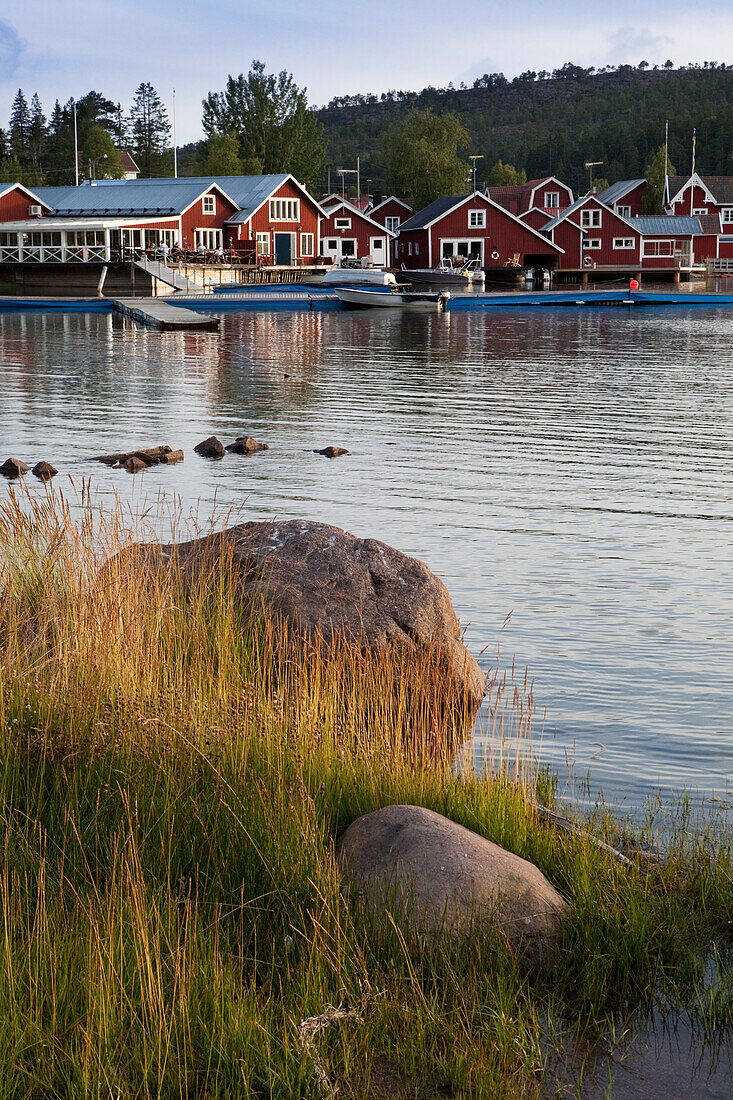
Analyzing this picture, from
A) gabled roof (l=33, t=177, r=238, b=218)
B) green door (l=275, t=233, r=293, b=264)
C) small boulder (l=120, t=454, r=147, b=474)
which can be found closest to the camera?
small boulder (l=120, t=454, r=147, b=474)

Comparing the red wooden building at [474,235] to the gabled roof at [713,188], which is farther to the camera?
the gabled roof at [713,188]

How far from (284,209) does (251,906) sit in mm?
73078

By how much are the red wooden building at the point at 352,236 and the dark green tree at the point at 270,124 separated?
2117 cm

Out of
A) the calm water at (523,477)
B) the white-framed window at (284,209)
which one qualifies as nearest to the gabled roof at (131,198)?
the white-framed window at (284,209)

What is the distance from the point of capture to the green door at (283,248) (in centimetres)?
7288

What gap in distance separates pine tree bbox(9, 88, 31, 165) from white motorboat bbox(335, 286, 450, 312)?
76.0 meters

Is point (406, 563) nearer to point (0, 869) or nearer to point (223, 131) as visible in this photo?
point (0, 869)

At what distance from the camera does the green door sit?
72875 mm

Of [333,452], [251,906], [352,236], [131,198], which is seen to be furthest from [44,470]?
[352,236]

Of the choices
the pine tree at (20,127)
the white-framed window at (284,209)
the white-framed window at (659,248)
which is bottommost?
the white-framed window at (659,248)

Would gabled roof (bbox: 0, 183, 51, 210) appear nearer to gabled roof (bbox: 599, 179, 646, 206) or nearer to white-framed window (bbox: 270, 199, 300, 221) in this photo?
white-framed window (bbox: 270, 199, 300, 221)

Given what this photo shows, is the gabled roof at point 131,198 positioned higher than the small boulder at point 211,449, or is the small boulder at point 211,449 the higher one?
the gabled roof at point 131,198

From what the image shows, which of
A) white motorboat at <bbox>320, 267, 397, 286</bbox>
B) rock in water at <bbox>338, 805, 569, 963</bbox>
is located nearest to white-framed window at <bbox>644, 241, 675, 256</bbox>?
white motorboat at <bbox>320, 267, 397, 286</bbox>

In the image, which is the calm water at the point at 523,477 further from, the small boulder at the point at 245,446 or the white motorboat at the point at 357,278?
the white motorboat at the point at 357,278
